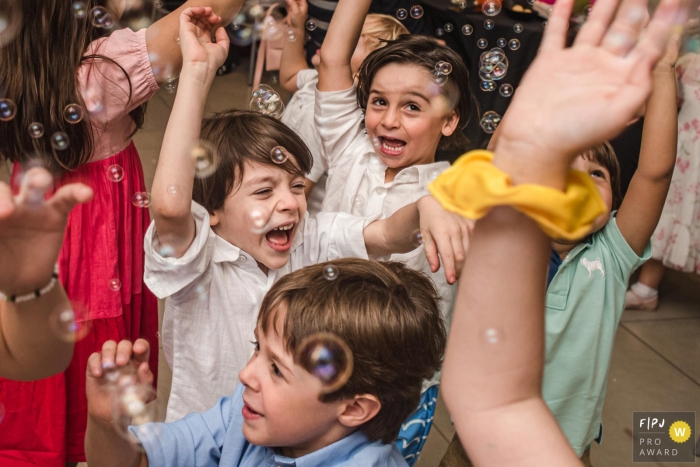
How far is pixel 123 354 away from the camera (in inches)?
35.1

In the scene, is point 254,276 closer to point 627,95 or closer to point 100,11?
point 100,11

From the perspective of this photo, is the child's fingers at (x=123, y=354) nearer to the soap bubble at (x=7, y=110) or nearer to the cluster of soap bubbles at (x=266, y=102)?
the soap bubble at (x=7, y=110)

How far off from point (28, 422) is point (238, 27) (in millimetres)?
1188

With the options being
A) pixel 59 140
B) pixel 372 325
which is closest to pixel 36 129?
pixel 59 140

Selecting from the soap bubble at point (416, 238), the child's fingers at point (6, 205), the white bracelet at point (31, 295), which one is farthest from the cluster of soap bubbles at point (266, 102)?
the child's fingers at point (6, 205)

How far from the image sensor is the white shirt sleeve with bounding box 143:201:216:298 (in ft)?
3.87

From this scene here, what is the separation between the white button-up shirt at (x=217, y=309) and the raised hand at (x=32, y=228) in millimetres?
472

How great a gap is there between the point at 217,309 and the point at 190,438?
12.5 inches

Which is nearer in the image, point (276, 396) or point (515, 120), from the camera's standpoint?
point (515, 120)

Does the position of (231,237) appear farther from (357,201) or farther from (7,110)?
(7,110)

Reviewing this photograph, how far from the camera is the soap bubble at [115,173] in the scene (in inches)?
57.7

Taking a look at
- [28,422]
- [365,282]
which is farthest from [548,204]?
[28,422]

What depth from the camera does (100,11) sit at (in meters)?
1.38

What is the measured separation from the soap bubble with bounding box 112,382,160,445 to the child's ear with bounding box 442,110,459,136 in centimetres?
101
